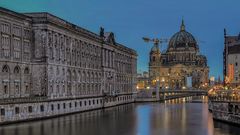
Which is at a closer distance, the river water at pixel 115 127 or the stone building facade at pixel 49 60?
the river water at pixel 115 127

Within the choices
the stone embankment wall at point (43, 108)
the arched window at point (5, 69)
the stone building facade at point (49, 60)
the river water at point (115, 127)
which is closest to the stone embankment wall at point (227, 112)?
the river water at point (115, 127)

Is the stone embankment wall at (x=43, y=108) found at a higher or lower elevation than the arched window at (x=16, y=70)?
lower

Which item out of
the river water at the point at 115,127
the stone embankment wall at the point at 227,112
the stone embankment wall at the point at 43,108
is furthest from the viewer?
the stone embankment wall at the point at 227,112

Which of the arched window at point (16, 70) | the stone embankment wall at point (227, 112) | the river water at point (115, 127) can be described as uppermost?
the arched window at point (16, 70)

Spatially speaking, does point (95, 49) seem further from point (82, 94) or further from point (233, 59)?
point (233, 59)

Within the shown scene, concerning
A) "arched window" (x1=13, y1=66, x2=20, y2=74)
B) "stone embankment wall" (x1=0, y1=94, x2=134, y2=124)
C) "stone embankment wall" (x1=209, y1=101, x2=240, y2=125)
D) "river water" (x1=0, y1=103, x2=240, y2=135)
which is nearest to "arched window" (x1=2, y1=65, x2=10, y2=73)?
"arched window" (x1=13, y1=66, x2=20, y2=74)

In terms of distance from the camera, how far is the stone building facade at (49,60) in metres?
94.2

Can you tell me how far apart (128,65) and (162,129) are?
110 meters

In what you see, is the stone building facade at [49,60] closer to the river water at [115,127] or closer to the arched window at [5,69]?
the arched window at [5,69]

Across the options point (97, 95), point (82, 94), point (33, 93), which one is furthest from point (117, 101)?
point (33, 93)

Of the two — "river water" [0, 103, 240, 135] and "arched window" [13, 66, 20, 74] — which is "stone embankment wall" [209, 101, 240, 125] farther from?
"arched window" [13, 66, 20, 74]

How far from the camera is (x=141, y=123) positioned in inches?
3844

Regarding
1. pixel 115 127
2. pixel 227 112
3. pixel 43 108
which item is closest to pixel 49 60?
pixel 43 108

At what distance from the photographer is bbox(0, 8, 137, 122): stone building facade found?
3711 inches
